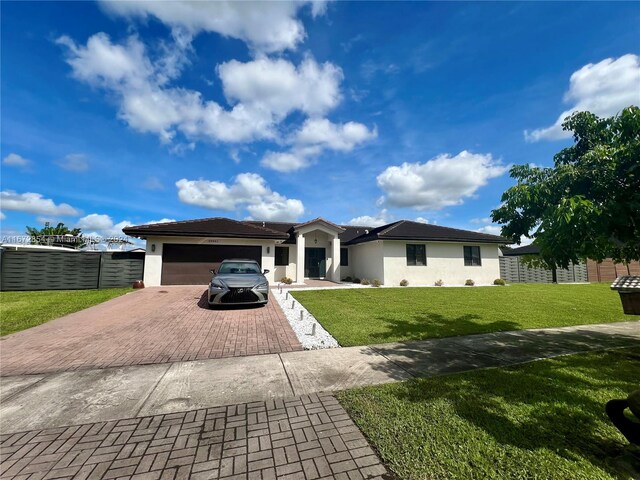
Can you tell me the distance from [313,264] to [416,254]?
7.65 meters

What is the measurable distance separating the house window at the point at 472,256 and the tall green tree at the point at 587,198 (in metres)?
15.0

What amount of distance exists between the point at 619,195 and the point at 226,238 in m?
15.9

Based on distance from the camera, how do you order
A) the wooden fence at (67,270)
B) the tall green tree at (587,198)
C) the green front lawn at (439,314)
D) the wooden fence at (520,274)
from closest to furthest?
1. the tall green tree at (587,198)
2. the green front lawn at (439,314)
3. the wooden fence at (67,270)
4. the wooden fence at (520,274)

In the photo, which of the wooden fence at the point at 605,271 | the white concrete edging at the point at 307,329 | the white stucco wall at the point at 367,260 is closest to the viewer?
the white concrete edging at the point at 307,329

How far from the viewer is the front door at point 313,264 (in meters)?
20.7

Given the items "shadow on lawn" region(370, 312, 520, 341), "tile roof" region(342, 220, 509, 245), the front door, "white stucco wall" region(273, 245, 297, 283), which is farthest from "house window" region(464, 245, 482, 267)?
"white stucco wall" region(273, 245, 297, 283)

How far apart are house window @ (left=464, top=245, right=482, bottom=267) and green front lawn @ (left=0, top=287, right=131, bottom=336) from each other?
2095 cm

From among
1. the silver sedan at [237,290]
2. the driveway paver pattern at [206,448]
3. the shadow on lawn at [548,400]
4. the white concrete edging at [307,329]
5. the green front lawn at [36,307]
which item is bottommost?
the driveway paver pattern at [206,448]

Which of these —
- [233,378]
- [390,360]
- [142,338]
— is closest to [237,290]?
[142,338]

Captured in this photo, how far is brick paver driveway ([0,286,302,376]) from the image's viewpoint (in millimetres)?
4906

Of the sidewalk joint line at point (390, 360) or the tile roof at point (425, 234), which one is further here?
the tile roof at point (425, 234)

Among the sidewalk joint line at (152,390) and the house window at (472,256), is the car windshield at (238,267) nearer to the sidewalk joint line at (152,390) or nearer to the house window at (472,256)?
the sidewalk joint line at (152,390)

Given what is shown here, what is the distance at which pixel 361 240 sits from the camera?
1939 cm

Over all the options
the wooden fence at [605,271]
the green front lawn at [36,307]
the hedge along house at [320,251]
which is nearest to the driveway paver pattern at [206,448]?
the green front lawn at [36,307]
